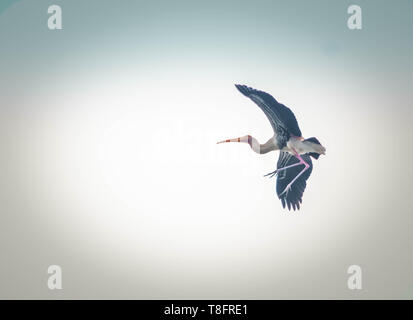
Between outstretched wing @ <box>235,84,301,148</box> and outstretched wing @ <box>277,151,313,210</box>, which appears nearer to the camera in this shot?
outstretched wing @ <box>235,84,301,148</box>

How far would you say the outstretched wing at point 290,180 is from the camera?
11.6 ft

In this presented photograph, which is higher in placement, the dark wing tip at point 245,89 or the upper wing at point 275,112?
the dark wing tip at point 245,89

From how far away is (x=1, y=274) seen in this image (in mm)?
3572

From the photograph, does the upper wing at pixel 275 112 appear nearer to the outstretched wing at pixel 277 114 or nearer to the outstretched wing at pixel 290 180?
the outstretched wing at pixel 277 114

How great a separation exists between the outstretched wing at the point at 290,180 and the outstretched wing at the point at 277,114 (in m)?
0.11

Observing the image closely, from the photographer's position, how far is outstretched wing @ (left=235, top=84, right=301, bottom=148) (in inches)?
134

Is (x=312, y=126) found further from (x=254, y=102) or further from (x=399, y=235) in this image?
(x=399, y=235)

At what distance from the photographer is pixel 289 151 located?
3.51m

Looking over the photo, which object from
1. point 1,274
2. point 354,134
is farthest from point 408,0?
point 1,274

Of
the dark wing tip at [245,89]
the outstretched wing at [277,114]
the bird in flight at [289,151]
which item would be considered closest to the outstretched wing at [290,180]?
the bird in flight at [289,151]

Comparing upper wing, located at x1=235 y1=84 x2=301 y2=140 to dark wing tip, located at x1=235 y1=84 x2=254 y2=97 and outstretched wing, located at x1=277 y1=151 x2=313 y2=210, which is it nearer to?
dark wing tip, located at x1=235 y1=84 x2=254 y2=97

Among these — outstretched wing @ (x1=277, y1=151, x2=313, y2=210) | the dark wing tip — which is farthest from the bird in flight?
the dark wing tip

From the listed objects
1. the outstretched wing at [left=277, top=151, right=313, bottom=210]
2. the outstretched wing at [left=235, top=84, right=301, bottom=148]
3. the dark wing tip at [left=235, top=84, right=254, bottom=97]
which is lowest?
the outstretched wing at [left=277, top=151, right=313, bottom=210]

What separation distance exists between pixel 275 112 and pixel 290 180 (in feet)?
1.61
